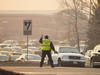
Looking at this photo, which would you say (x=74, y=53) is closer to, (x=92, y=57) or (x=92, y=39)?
(x=92, y=57)

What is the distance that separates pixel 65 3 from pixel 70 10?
123cm

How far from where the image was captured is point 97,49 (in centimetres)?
4000

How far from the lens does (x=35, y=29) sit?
647 ft

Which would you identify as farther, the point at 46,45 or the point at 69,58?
the point at 69,58

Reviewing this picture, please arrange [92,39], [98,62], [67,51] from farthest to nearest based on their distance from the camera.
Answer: [92,39], [67,51], [98,62]

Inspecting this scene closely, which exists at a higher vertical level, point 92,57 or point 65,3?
point 65,3

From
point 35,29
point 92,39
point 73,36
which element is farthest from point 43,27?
point 92,39

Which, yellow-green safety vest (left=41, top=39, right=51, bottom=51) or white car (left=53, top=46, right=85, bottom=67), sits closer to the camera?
yellow-green safety vest (left=41, top=39, right=51, bottom=51)

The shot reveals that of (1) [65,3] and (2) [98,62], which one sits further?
(1) [65,3]

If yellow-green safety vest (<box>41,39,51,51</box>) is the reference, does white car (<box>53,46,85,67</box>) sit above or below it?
below

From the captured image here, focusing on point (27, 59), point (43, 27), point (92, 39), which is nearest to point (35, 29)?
point (43, 27)

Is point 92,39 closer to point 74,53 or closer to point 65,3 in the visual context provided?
point 65,3

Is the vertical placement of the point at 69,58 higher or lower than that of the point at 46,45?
lower

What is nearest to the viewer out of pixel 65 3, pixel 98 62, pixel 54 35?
pixel 98 62
